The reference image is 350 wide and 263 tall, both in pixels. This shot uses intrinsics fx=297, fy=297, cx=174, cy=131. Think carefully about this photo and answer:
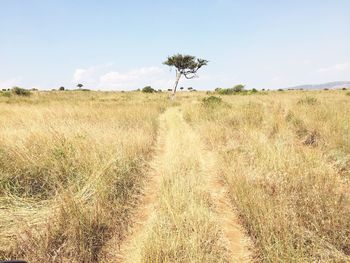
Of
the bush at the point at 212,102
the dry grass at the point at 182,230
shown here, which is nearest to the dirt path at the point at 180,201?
the dry grass at the point at 182,230

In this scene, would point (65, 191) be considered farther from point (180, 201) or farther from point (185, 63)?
point (185, 63)

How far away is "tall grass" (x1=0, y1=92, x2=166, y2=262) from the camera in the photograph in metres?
2.94

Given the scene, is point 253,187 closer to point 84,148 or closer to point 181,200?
point 181,200

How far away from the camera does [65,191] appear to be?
12.4ft

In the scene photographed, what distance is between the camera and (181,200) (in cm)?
387

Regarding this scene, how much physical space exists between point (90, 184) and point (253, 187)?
7.48 feet

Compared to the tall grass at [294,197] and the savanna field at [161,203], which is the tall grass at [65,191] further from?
the tall grass at [294,197]

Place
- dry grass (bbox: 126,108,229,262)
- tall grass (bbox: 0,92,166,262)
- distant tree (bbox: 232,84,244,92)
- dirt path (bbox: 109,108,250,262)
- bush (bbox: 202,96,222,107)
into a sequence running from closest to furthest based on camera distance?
1. dry grass (bbox: 126,108,229,262)
2. tall grass (bbox: 0,92,166,262)
3. dirt path (bbox: 109,108,250,262)
4. bush (bbox: 202,96,222,107)
5. distant tree (bbox: 232,84,244,92)

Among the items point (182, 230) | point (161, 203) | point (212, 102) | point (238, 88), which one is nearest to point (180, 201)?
point (161, 203)

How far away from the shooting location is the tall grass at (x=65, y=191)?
116 inches

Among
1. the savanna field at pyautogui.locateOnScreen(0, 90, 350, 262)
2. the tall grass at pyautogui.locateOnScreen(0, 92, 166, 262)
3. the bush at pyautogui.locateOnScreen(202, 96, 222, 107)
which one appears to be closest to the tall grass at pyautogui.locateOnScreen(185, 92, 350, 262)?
the savanna field at pyautogui.locateOnScreen(0, 90, 350, 262)

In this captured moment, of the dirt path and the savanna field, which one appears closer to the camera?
the savanna field

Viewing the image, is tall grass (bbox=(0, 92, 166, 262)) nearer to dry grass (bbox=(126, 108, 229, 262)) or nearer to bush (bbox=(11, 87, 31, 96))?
dry grass (bbox=(126, 108, 229, 262))

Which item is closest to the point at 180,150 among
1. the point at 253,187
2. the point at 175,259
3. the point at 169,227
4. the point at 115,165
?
the point at 115,165
